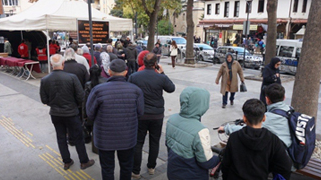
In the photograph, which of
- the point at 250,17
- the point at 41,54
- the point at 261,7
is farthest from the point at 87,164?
the point at 250,17

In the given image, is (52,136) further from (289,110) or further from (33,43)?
(33,43)

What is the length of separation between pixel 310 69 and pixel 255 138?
289 centimetres

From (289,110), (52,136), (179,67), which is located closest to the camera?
(289,110)

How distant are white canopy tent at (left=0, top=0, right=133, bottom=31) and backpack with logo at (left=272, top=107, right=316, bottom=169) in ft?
31.7

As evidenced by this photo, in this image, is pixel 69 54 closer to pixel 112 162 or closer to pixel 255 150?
pixel 112 162

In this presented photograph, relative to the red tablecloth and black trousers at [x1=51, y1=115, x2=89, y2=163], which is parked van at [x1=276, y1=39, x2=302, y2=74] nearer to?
the red tablecloth

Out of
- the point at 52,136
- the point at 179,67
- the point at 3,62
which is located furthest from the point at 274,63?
the point at 3,62

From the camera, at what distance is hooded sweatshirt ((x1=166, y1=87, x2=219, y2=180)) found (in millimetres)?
2418

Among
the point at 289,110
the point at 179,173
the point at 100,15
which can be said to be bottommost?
the point at 179,173

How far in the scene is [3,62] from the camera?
1309 cm

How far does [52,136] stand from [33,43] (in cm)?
1466

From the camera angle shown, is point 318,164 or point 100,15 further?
point 100,15

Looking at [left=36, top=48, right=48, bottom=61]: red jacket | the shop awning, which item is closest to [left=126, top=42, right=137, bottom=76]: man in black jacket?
[left=36, top=48, right=48, bottom=61]: red jacket

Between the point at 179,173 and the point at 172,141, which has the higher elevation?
the point at 172,141
